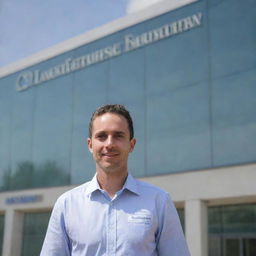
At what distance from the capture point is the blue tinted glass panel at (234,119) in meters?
13.5

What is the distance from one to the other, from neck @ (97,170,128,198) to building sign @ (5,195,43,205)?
17.7m

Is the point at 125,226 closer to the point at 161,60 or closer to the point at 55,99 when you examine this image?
the point at 161,60

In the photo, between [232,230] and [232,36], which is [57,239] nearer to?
[232,230]

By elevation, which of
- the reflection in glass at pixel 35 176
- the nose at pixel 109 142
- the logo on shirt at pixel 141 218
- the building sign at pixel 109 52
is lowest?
the logo on shirt at pixel 141 218

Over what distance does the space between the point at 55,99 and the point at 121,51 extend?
168 inches

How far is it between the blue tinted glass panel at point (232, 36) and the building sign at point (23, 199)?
9.69m

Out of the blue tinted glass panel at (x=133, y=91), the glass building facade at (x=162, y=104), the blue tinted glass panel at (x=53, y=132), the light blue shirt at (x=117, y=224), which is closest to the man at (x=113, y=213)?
the light blue shirt at (x=117, y=224)

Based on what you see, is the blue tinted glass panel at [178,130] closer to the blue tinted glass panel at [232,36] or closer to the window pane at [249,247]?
the blue tinted glass panel at [232,36]

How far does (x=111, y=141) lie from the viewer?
231 cm

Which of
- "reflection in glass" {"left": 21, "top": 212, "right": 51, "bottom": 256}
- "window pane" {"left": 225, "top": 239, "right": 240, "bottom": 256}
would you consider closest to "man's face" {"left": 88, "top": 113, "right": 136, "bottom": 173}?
"window pane" {"left": 225, "top": 239, "right": 240, "bottom": 256}

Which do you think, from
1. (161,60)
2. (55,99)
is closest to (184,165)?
(161,60)

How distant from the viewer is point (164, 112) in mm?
15750

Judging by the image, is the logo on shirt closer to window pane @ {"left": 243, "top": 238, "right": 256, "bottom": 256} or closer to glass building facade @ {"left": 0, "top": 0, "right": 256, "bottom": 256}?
glass building facade @ {"left": 0, "top": 0, "right": 256, "bottom": 256}

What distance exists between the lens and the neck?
2.38m
